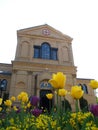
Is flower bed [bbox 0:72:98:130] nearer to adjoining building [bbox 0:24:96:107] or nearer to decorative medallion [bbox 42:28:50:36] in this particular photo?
adjoining building [bbox 0:24:96:107]

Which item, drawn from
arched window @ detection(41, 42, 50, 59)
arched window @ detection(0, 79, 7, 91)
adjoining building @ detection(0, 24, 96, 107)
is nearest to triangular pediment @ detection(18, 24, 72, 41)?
adjoining building @ detection(0, 24, 96, 107)

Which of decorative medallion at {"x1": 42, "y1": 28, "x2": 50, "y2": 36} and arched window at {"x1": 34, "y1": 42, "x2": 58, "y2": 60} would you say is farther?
decorative medallion at {"x1": 42, "y1": 28, "x2": 50, "y2": 36}

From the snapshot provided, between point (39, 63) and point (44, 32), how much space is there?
6351 millimetres

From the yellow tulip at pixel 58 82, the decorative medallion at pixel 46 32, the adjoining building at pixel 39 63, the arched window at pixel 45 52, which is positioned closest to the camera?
the yellow tulip at pixel 58 82

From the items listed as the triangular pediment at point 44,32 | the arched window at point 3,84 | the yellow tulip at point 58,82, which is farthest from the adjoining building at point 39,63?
the yellow tulip at point 58,82

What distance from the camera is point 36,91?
20156mm

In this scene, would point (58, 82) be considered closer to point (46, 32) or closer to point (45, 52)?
point (45, 52)

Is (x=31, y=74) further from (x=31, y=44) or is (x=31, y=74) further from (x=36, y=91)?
(x=31, y=44)

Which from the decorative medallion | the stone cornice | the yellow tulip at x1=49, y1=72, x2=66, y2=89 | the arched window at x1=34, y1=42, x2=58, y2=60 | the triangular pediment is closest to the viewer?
the yellow tulip at x1=49, y1=72, x2=66, y2=89

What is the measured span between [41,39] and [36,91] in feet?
29.9

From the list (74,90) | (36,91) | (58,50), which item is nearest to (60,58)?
(58,50)

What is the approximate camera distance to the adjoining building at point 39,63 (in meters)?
21.0

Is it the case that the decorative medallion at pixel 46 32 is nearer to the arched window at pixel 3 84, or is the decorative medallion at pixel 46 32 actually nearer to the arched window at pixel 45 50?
the arched window at pixel 45 50

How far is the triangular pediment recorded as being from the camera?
25516 millimetres
